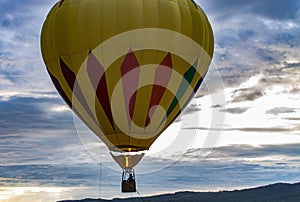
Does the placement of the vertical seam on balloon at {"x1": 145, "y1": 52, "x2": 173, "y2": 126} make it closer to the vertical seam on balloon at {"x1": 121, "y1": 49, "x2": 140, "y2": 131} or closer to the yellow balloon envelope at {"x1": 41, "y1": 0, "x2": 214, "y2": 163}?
the yellow balloon envelope at {"x1": 41, "y1": 0, "x2": 214, "y2": 163}

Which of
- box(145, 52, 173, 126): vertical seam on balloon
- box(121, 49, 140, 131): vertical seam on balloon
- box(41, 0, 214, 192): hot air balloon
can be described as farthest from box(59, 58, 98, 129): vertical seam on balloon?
box(145, 52, 173, 126): vertical seam on balloon

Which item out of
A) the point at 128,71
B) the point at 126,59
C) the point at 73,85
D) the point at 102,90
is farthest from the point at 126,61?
the point at 73,85

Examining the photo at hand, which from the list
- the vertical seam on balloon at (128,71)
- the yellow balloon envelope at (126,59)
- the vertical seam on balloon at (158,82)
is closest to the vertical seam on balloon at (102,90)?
the yellow balloon envelope at (126,59)

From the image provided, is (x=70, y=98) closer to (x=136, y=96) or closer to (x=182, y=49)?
(x=136, y=96)

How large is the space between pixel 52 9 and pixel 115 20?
565cm

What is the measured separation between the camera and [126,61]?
Answer: 1270 inches

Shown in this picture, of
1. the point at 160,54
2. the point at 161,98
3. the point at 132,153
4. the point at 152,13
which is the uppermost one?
the point at 152,13

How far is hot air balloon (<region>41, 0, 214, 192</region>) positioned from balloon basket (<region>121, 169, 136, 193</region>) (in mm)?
57

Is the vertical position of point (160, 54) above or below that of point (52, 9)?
below

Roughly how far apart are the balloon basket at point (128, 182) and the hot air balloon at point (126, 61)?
2.3 inches

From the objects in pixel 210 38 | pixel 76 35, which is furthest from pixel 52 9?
pixel 210 38

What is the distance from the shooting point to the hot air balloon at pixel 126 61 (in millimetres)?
31766

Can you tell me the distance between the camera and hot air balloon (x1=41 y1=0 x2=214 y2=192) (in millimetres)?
31766

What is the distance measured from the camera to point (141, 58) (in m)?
32.2
